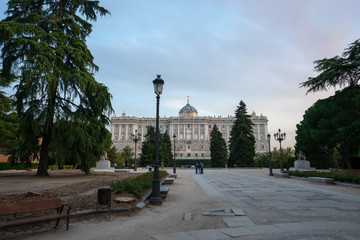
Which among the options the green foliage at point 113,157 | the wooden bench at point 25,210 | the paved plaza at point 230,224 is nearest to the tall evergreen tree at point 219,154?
the green foliage at point 113,157

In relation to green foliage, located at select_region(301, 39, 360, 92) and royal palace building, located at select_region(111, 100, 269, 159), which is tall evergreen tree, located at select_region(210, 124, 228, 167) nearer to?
green foliage, located at select_region(301, 39, 360, 92)

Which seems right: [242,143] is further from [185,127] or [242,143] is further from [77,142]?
[185,127]

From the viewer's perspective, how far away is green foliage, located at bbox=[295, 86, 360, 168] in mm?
18078

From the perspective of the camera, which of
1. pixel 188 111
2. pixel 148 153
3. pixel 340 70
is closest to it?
pixel 340 70

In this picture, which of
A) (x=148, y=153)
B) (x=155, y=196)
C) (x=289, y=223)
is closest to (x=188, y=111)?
(x=148, y=153)

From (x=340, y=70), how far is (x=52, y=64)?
20050mm

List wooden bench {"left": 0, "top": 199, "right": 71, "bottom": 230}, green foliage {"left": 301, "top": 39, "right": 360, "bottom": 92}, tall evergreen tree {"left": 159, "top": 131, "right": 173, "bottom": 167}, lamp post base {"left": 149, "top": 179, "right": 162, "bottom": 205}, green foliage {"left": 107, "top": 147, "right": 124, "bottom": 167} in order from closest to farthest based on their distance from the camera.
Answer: wooden bench {"left": 0, "top": 199, "right": 71, "bottom": 230} < lamp post base {"left": 149, "top": 179, "right": 162, "bottom": 205} < green foliage {"left": 301, "top": 39, "right": 360, "bottom": 92} < green foliage {"left": 107, "top": 147, "right": 124, "bottom": 167} < tall evergreen tree {"left": 159, "top": 131, "right": 173, "bottom": 167}

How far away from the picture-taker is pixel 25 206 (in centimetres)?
534

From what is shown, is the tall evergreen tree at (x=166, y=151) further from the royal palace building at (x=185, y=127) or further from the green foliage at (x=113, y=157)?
the royal palace building at (x=185, y=127)

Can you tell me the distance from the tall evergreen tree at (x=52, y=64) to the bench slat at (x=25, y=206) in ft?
44.0

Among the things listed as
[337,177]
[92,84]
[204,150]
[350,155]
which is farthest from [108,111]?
[204,150]

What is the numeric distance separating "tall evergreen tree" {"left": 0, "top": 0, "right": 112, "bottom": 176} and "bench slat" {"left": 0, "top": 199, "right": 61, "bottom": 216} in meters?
13.4

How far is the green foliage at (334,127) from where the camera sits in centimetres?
1808

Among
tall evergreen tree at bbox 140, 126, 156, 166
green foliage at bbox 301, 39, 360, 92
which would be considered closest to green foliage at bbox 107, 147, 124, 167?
tall evergreen tree at bbox 140, 126, 156, 166
